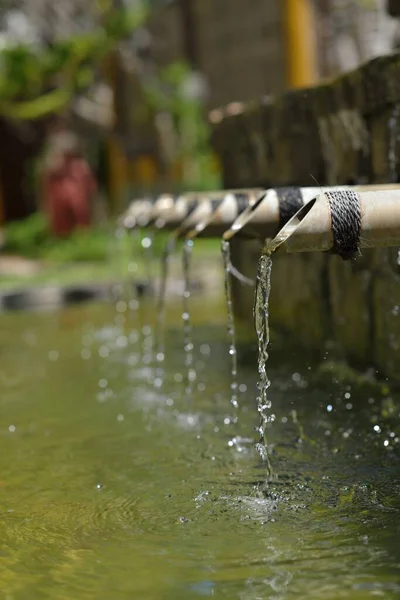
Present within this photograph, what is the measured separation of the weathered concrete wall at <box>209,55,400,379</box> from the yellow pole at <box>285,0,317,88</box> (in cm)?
260

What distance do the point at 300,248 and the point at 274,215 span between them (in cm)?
69

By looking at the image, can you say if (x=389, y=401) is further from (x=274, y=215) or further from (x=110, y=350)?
(x=110, y=350)

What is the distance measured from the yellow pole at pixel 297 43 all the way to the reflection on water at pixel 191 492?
453cm

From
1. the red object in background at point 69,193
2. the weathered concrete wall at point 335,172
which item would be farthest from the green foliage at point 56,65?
the weathered concrete wall at point 335,172

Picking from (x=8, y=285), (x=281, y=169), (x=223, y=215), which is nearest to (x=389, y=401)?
(x=223, y=215)

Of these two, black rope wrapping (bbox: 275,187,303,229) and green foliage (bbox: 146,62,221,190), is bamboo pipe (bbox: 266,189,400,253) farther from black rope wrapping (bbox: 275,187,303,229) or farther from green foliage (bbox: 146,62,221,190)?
green foliage (bbox: 146,62,221,190)

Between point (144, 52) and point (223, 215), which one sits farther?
point (144, 52)

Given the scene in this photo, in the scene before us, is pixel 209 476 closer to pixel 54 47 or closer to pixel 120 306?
pixel 120 306

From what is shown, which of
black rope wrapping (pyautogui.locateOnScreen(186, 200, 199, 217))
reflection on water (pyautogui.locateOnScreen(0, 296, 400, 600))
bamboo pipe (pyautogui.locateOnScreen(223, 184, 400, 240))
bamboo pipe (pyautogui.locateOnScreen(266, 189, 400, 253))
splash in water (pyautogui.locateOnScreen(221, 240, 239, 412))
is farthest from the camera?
black rope wrapping (pyautogui.locateOnScreen(186, 200, 199, 217))

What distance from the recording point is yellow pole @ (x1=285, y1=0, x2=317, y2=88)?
9.52m

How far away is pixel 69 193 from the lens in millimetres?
16312

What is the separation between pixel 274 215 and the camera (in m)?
3.63

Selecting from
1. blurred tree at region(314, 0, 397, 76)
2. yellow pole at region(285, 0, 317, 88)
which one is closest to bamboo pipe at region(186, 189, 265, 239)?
yellow pole at region(285, 0, 317, 88)

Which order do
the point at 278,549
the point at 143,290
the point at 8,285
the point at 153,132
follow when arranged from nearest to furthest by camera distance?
the point at 278,549, the point at 143,290, the point at 8,285, the point at 153,132
